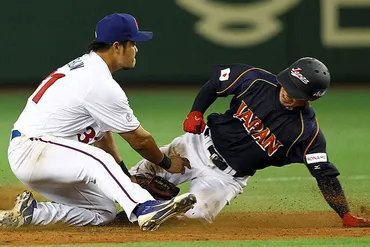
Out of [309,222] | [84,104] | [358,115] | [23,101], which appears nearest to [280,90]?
[309,222]

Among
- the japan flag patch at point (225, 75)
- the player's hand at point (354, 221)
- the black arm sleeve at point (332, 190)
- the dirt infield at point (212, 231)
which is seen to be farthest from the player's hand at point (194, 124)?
the player's hand at point (354, 221)

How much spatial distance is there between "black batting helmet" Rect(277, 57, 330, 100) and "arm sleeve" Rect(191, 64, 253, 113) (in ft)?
1.70

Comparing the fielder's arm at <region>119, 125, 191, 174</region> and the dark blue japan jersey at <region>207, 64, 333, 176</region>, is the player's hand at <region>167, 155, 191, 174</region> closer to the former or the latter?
the fielder's arm at <region>119, 125, 191, 174</region>

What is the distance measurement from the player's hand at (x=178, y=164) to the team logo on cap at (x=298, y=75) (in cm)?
117

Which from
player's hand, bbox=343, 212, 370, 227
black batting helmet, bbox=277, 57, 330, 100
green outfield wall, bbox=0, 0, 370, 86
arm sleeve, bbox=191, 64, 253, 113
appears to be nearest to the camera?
player's hand, bbox=343, 212, 370, 227

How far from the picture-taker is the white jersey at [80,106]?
7410 mm

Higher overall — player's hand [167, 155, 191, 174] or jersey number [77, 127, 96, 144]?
jersey number [77, 127, 96, 144]

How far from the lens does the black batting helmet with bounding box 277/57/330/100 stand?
7.75 m

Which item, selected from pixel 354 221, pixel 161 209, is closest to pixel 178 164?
pixel 161 209

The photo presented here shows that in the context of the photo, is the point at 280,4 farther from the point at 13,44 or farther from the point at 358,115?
the point at 13,44

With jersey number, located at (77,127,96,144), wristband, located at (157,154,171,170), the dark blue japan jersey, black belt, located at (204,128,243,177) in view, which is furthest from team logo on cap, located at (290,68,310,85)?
jersey number, located at (77,127,96,144)

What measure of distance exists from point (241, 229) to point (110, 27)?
1.87 meters

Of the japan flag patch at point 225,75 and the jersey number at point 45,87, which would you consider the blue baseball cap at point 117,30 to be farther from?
the japan flag patch at point 225,75

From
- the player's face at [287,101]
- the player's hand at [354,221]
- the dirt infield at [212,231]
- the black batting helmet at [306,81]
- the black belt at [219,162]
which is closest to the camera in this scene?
the dirt infield at [212,231]
